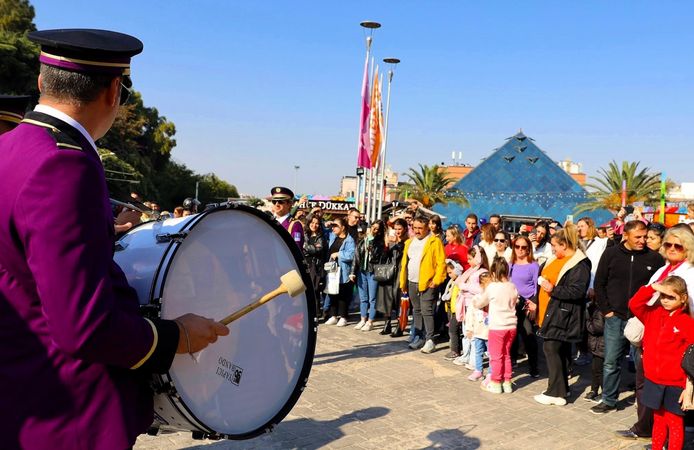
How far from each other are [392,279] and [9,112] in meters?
7.35

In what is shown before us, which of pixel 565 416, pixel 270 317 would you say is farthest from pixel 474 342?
pixel 270 317

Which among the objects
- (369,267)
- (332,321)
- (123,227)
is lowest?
(332,321)

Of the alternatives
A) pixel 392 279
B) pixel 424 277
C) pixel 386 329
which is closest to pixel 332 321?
pixel 386 329

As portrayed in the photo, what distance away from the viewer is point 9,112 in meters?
3.24

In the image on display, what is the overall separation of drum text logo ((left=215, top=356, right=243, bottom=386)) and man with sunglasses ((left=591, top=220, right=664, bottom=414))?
4970 millimetres

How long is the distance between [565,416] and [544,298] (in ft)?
4.79

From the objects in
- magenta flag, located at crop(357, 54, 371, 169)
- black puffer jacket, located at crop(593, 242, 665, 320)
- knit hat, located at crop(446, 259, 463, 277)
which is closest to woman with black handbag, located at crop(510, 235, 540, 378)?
knit hat, located at crop(446, 259, 463, 277)

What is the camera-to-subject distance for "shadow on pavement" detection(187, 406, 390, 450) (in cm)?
490

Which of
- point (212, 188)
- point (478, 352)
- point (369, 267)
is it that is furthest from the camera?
point (212, 188)

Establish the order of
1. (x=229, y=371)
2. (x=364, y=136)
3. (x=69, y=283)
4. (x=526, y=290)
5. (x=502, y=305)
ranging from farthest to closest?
(x=364, y=136)
(x=526, y=290)
(x=502, y=305)
(x=229, y=371)
(x=69, y=283)

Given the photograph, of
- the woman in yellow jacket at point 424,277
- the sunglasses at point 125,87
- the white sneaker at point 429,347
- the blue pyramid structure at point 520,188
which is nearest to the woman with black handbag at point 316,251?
the woman in yellow jacket at point 424,277

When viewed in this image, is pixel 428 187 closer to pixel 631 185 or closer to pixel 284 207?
pixel 631 185

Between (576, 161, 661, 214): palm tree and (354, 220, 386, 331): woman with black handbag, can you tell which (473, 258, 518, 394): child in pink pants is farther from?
(576, 161, 661, 214): palm tree

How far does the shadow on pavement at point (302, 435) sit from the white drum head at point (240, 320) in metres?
2.65
